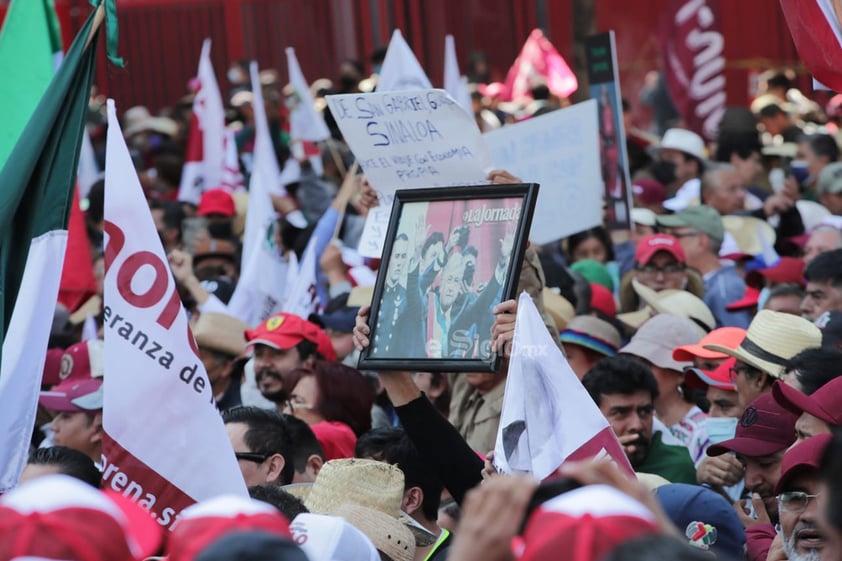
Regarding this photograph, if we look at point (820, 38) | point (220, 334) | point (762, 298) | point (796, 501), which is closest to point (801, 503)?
point (796, 501)

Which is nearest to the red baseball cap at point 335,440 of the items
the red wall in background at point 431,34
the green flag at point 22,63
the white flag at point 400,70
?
the green flag at point 22,63

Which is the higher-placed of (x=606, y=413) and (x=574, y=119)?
(x=574, y=119)

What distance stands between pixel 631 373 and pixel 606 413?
19cm

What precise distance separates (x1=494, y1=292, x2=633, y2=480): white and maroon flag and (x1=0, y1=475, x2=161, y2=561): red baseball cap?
5.61 ft

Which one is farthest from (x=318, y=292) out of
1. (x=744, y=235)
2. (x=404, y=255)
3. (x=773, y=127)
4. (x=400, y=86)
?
(x=773, y=127)

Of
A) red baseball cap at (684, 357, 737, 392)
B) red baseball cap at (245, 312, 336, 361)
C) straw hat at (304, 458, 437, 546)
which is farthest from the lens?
red baseball cap at (245, 312, 336, 361)

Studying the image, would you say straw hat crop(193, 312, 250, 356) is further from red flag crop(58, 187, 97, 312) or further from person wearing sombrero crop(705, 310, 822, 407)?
person wearing sombrero crop(705, 310, 822, 407)

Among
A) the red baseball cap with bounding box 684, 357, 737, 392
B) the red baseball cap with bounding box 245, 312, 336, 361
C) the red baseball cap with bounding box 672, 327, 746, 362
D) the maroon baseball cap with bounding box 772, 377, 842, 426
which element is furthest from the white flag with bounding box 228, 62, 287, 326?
the maroon baseball cap with bounding box 772, 377, 842, 426

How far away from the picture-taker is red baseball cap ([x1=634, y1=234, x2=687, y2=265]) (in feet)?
28.1

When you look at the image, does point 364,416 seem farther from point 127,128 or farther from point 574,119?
point 127,128

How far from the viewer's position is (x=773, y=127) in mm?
15414

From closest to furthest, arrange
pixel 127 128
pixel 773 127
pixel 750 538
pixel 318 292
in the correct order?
pixel 750 538, pixel 318 292, pixel 773 127, pixel 127 128

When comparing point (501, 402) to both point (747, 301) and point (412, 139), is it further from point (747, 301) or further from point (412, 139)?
point (747, 301)

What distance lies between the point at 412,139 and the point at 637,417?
139cm
